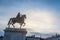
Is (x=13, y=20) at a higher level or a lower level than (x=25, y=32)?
higher

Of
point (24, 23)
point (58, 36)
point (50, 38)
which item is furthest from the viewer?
point (50, 38)

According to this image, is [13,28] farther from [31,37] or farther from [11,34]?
[31,37]

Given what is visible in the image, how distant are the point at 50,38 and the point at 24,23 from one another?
16.3 meters

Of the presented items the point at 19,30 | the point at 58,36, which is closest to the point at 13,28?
the point at 19,30

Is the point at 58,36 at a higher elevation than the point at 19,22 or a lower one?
lower

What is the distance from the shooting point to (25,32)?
34875mm

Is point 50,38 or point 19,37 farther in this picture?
point 50,38

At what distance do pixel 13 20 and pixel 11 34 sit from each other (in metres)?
3.01

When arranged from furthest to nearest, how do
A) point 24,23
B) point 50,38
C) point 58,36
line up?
point 50,38 < point 58,36 < point 24,23

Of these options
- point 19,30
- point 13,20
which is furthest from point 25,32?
point 13,20

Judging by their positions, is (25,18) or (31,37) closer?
(25,18)

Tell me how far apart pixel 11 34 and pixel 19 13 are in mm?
4689

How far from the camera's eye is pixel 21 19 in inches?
1347

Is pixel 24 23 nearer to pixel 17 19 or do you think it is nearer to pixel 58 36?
pixel 17 19
